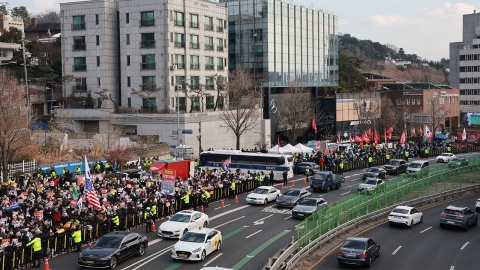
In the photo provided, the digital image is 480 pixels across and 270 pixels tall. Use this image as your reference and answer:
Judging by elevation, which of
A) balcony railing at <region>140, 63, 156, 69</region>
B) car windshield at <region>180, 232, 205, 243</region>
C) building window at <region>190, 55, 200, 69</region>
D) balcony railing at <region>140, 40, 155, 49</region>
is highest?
balcony railing at <region>140, 40, 155, 49</region>

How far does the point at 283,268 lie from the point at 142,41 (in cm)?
5466

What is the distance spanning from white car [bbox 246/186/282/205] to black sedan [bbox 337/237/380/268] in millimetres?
15260

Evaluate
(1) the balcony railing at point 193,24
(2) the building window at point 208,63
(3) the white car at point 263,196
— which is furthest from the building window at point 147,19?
Answer: (3) the white car at point 263,196

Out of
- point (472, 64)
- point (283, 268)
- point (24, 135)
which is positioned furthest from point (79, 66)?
point (472, 64)

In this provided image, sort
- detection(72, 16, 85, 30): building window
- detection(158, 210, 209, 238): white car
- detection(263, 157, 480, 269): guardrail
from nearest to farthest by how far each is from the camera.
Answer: detection(263, 157, 480, 269): guardrail
detection(158, 210, 209, 238): white car
detection(72, 16, 85, 30): building window

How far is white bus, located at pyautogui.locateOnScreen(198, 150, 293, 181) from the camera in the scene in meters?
54.1

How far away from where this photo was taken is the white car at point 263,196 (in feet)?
139

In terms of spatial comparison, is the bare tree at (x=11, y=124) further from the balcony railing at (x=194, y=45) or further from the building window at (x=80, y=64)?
the balcony railing at (x=194, y=45)

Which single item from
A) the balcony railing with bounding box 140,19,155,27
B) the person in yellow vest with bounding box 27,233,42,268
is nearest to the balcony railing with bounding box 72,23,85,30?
the balcony railing with bounding box 140,19,155,27

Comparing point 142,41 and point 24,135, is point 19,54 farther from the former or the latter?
point 24,135

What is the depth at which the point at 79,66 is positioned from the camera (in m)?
77.4

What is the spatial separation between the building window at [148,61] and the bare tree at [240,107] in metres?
11.1

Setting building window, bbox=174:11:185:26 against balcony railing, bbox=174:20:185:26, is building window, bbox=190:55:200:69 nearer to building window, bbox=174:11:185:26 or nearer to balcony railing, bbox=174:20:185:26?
balcony railing, bbox=174:20:185:26

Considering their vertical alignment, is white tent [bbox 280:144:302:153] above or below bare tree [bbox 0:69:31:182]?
below
